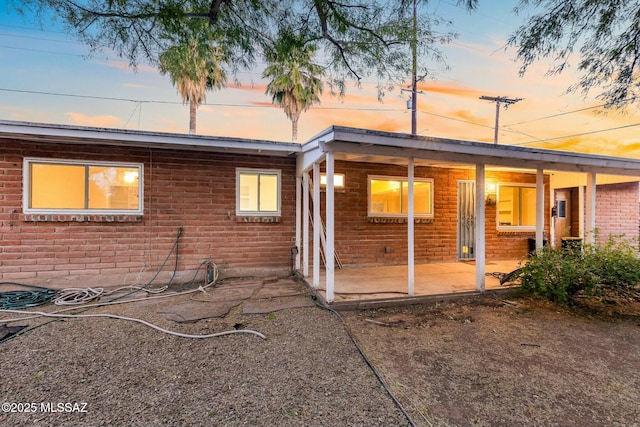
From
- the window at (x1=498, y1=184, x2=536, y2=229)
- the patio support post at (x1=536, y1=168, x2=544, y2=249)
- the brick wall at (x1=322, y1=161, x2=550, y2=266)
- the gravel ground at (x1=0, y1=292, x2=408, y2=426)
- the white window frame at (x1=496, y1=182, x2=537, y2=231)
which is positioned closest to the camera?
the gravel ground at (x1=0, y1=292, x2=408, y2=426)

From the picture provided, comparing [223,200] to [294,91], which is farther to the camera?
[294,91]

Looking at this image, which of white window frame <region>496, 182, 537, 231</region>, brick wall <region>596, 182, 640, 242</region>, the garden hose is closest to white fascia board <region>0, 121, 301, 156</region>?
the garden hose

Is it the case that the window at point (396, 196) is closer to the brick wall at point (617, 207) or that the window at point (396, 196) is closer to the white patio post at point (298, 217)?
the white patio post at point (298, 217)

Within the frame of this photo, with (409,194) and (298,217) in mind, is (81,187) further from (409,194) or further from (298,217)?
(409,194)

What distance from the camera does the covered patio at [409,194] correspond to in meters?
4.23

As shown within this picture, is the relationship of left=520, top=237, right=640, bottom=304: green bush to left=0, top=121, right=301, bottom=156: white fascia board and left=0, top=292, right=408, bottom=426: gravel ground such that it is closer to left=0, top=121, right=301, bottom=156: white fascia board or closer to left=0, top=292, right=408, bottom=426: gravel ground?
left=0, top=292, right=408, bottom=426: gravel ground

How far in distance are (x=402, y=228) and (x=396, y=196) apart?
0.85 metres

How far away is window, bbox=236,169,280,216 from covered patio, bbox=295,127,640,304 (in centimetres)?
58

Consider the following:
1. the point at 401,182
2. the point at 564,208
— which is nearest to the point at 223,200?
the point at 401,182

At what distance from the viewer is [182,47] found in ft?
17.0

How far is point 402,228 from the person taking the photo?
7.30 m

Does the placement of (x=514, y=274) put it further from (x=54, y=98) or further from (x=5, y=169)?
(x=54, y=98)

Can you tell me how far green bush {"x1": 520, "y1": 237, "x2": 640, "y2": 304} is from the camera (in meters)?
4.16

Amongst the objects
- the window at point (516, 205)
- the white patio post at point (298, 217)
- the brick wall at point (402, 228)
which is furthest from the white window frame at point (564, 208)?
the white patio post at point (298, 217)
